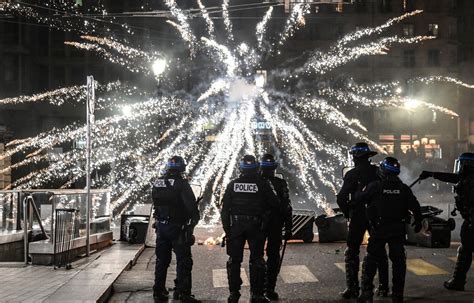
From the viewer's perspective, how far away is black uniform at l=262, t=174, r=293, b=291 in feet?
28.3

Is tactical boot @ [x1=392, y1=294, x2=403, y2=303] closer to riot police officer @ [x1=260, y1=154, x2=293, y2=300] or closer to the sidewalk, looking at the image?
riot police officer @ [x1=260, y1=154, x2=293, y2=300]

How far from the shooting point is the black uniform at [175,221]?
8297 mm

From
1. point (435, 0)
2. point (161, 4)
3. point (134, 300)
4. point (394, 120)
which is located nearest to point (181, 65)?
point (161, 4)

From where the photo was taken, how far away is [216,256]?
13.1 m

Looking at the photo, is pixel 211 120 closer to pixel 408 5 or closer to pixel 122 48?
pixel 122 48

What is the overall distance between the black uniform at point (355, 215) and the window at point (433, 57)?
53.8 m

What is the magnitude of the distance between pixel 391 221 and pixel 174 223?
3.06m

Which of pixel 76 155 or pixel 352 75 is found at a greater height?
pixel 352 75

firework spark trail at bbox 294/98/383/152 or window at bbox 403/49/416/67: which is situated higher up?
window at bbox 403/49/416/67

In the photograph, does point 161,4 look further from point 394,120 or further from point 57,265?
point 57,265

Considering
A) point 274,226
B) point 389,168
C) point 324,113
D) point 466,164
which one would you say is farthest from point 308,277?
point 324,113

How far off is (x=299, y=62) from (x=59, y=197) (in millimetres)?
48298

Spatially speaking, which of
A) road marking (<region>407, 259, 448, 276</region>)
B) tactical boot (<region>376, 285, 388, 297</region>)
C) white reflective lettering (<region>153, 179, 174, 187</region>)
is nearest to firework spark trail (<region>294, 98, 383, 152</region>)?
road marking (<region>407, 259, 448, 276</region>)

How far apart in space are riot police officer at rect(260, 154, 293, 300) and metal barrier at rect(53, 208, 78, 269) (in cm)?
409
